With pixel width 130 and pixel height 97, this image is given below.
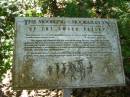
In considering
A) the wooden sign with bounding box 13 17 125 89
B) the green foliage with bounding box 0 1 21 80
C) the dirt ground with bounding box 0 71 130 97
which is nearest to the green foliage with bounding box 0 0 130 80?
the green foliage with bounding box 0 1 21 80

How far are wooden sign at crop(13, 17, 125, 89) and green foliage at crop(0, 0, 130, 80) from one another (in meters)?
0.85

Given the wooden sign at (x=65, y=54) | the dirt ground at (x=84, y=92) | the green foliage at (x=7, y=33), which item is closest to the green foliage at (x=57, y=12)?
the green foliage at (x=7, y=33)

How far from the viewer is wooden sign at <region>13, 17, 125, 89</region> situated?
2.98m

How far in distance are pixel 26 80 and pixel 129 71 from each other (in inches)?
67.8

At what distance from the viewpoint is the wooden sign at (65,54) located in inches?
117

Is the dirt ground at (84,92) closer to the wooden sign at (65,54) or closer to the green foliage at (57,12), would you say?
the green foliage at (57,12)

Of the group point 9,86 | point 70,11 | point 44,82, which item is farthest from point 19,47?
point 9,86

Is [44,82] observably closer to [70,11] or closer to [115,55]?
[115,55]

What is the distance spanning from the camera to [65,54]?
3.07 meters

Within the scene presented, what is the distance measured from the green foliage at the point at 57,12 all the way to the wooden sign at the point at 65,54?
85 cm

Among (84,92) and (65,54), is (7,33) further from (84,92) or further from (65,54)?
(65,54)

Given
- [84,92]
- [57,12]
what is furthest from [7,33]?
[84,92]

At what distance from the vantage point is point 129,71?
4.07 meters

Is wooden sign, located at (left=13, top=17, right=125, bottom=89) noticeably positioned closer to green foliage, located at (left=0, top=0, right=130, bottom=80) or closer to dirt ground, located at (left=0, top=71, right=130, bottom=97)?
green foliage, located at (left=0, top=0, right=130, bottom=80)
